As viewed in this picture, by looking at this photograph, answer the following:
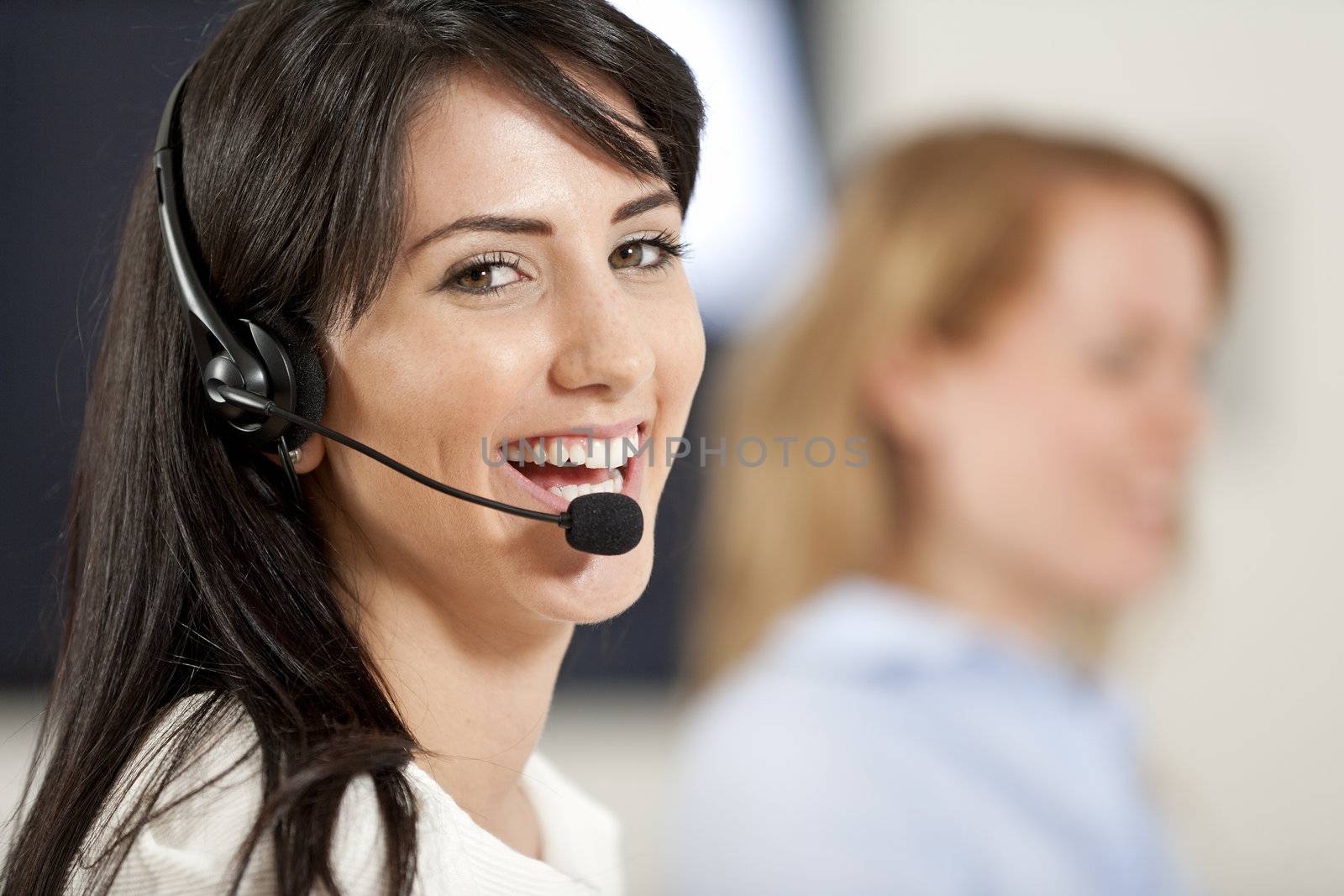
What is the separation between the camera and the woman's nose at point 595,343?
1.90ft

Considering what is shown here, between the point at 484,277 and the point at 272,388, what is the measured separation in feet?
0.38

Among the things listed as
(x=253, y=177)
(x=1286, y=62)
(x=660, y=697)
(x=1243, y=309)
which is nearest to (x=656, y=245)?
(x=253, y=177)

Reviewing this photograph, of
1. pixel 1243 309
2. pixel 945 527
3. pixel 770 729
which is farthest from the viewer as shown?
pixel 1243 309

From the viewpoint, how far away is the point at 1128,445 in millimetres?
2193

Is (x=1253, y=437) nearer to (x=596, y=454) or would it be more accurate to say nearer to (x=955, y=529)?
(x=955, y=529)

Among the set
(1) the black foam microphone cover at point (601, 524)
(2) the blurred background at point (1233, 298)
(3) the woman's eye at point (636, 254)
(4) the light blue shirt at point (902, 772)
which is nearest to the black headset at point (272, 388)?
(1) the black foam microphone cover at point (601, 524)

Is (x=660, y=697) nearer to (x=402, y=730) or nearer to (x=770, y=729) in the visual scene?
(x=770, y=729)

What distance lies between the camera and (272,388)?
1.91 feet

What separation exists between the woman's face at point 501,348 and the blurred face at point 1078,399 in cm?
157

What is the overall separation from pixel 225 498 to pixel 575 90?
0.27 meters

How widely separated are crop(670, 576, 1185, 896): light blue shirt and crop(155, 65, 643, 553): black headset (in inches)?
47.4

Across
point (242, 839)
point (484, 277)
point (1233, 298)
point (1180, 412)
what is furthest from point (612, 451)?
point (1233, 298)

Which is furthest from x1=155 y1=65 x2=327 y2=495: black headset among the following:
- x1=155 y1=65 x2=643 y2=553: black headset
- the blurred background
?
the blurred background

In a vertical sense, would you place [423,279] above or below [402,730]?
above
